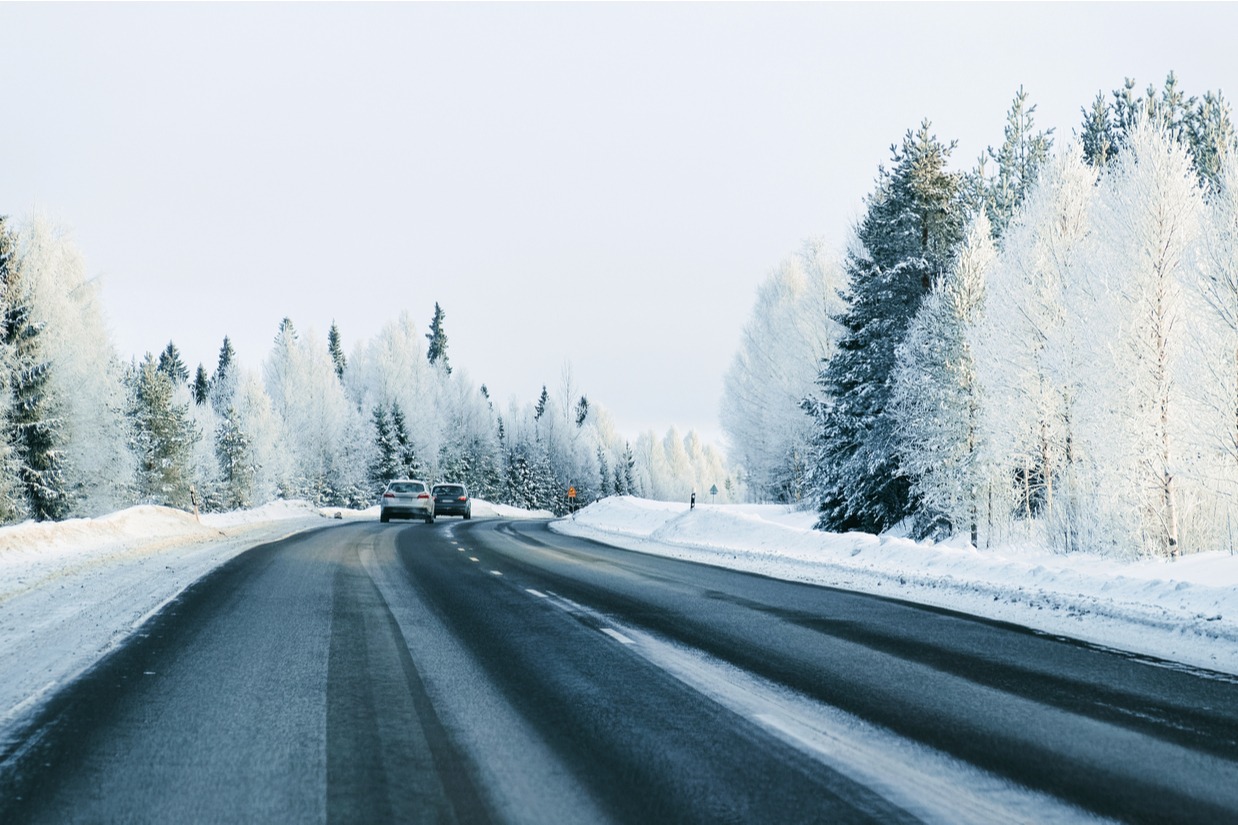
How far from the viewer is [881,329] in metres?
32.2

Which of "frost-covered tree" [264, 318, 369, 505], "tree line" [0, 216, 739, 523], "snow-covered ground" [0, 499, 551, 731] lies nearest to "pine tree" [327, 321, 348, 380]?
"tree line" [0, 216, 739, 523]

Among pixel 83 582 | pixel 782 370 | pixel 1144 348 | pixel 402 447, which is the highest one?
pixel 782 370

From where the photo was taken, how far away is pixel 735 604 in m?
11.4

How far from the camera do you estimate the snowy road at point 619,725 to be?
13.2ft

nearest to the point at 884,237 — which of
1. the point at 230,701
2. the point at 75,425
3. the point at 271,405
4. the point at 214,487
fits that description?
the point at 230,701

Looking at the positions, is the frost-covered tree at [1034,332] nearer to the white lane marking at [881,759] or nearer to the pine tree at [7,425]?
the white lane marking at [881,759]

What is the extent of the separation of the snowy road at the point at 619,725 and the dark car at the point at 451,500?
3761cm

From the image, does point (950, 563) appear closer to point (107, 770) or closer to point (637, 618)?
point (637, 618)

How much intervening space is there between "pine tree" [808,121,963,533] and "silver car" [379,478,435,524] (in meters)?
16.9

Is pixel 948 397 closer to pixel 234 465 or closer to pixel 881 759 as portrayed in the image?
pixel 881 759

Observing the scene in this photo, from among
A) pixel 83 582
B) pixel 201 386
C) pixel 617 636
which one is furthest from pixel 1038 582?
pixel 201 386

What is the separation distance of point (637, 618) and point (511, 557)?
32.8ft

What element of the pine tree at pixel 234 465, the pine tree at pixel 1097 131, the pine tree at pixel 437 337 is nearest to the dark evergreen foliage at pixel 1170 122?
the pine tree at pixel 1097 131

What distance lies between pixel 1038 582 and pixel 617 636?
7109 millimetres
